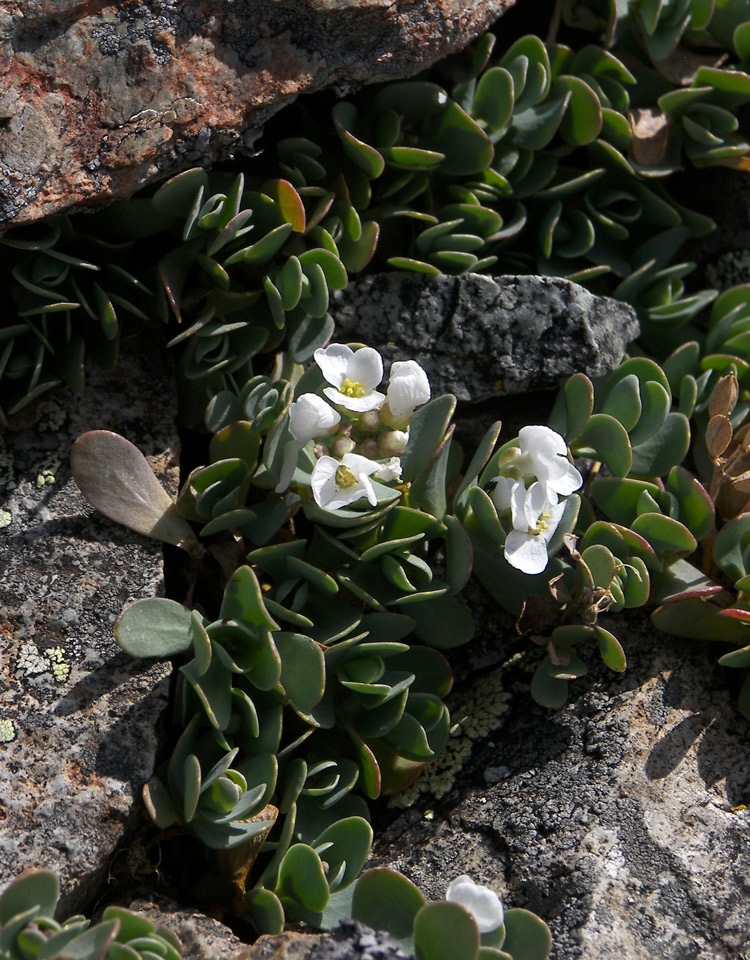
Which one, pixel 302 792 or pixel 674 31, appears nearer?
pixel 302 792

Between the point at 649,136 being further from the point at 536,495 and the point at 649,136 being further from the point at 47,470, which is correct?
the point at 47,470

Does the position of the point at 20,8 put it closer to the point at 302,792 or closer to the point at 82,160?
the point at 82,160

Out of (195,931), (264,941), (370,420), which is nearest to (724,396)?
(370,420)

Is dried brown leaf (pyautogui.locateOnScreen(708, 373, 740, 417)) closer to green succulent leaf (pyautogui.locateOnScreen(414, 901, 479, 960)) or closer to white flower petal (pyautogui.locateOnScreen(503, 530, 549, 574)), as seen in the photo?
white flower petal (pyautogui.locateOnScreen(503, 530, 549, 574))

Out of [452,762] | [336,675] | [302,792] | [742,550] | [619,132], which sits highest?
[619,132]

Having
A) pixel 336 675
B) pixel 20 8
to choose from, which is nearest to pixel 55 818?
pixel 336 675

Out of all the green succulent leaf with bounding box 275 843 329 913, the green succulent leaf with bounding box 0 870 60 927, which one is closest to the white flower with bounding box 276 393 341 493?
the green succulent leaf with bounding box 275 843 329 913
